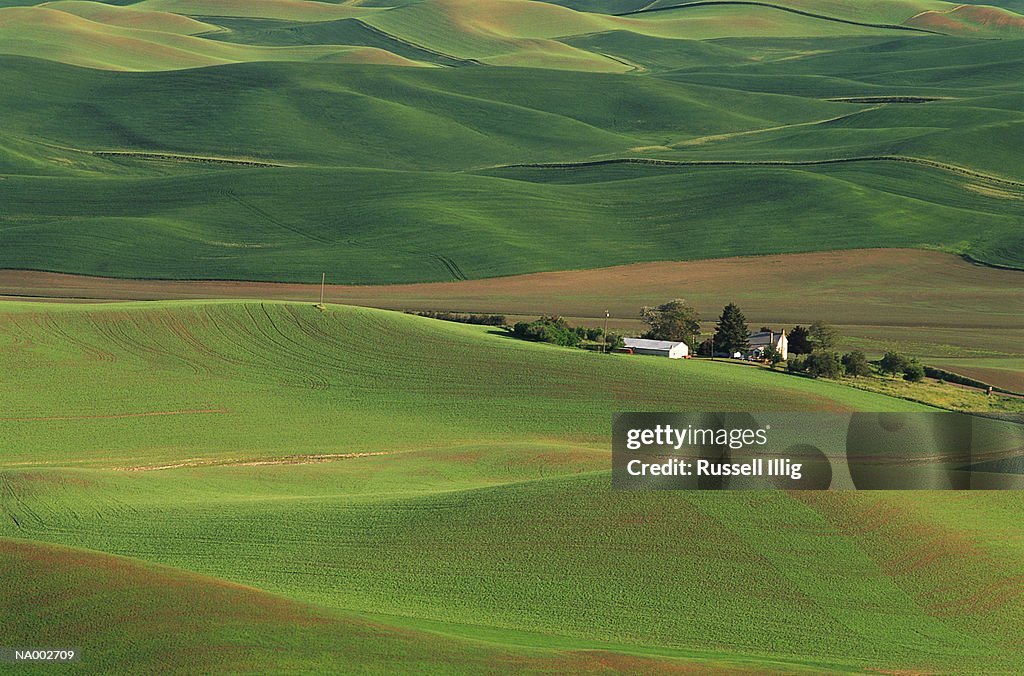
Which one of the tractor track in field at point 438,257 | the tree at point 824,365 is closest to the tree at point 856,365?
the tree at point 824,365

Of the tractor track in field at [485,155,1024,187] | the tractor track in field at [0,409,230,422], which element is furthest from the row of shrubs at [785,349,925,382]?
the tractor track in field at [485,155,1024,187]

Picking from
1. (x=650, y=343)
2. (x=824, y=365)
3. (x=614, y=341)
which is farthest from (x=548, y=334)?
(x=824, y=365)

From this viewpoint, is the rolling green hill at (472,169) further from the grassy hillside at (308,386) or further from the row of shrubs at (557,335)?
the grassy hillside at (308,386)

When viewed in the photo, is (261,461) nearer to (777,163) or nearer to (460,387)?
(460,387)

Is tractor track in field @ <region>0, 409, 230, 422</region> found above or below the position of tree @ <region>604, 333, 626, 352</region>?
below

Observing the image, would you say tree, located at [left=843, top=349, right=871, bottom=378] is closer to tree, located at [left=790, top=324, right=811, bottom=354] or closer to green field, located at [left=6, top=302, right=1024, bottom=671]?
green field, located at [left=6, top=302, right=1024, bottom=671]

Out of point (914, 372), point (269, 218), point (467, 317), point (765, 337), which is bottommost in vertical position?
point (914, 372)
